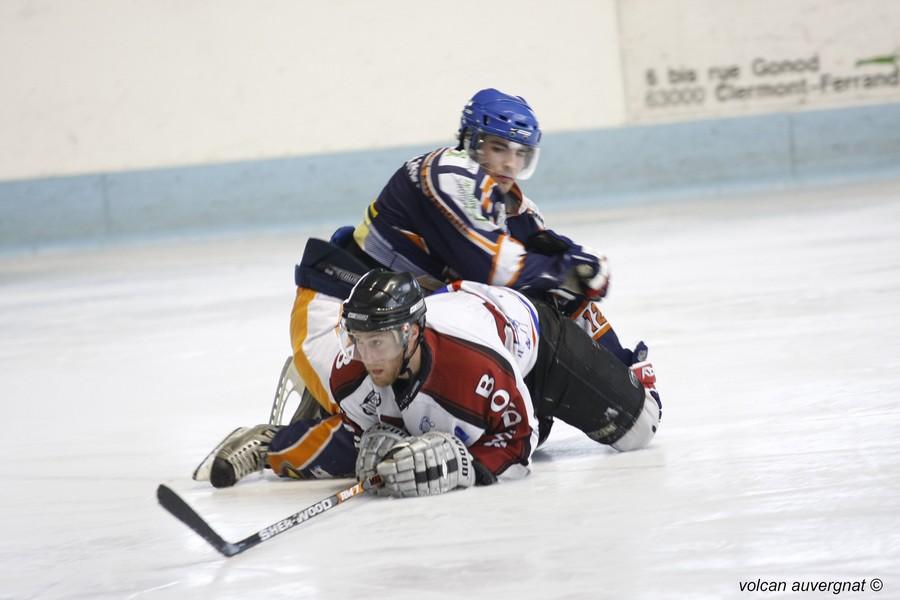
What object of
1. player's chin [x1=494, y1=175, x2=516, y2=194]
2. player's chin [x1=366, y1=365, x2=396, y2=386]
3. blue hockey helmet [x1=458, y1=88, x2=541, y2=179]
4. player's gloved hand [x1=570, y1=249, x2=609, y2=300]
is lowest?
player's gloved hand [x1=570, y1=249, x2=609, y2=300]

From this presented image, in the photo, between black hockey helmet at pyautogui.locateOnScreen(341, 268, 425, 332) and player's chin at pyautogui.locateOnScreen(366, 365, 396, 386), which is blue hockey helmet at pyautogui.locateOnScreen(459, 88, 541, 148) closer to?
black hockey helmet at pyautogui.locateOnScreen(341, 268, 425, 332)

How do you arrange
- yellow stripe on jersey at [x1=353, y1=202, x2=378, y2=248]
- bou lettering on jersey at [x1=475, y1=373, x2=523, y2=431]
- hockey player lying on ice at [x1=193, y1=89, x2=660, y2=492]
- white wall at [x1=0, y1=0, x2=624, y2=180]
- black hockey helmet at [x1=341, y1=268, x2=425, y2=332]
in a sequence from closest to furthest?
black hockey helmet at [x1=341, y1=268, x2=425, y2=332]
bou lettering on jersey at [x1=475, y1=373, x2=523, y2=431]
hockey player lying on ice at [x1=193, y1=89, x2=660, y2=492]
yellow stripe on jersey at [x1=353, y1=202, x2=378, y2=248]
white wall at [x1=0, y1=0, x2=624, y2=180]

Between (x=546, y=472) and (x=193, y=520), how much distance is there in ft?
2.79

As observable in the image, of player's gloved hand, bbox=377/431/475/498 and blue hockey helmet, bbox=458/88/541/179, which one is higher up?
blue hockey helmet, bbox=458/88/541/179

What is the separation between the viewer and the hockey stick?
8.11 ft

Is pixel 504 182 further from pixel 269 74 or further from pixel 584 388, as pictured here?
pixel 269 74

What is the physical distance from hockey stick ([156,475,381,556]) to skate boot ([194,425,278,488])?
1.38 ft

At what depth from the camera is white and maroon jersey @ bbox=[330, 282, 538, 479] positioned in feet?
9.14

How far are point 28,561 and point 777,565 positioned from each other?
57.1 inches

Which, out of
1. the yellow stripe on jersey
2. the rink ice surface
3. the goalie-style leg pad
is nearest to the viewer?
the rink ice surface

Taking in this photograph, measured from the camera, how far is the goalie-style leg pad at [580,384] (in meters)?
3.05

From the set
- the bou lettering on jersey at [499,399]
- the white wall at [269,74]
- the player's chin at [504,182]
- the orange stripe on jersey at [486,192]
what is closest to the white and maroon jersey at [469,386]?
the bou lettering on jersey at [499,399]

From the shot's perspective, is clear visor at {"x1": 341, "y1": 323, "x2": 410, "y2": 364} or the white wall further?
the white wall

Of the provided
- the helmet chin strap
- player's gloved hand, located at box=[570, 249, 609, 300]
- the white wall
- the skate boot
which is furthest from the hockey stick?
the white wall
